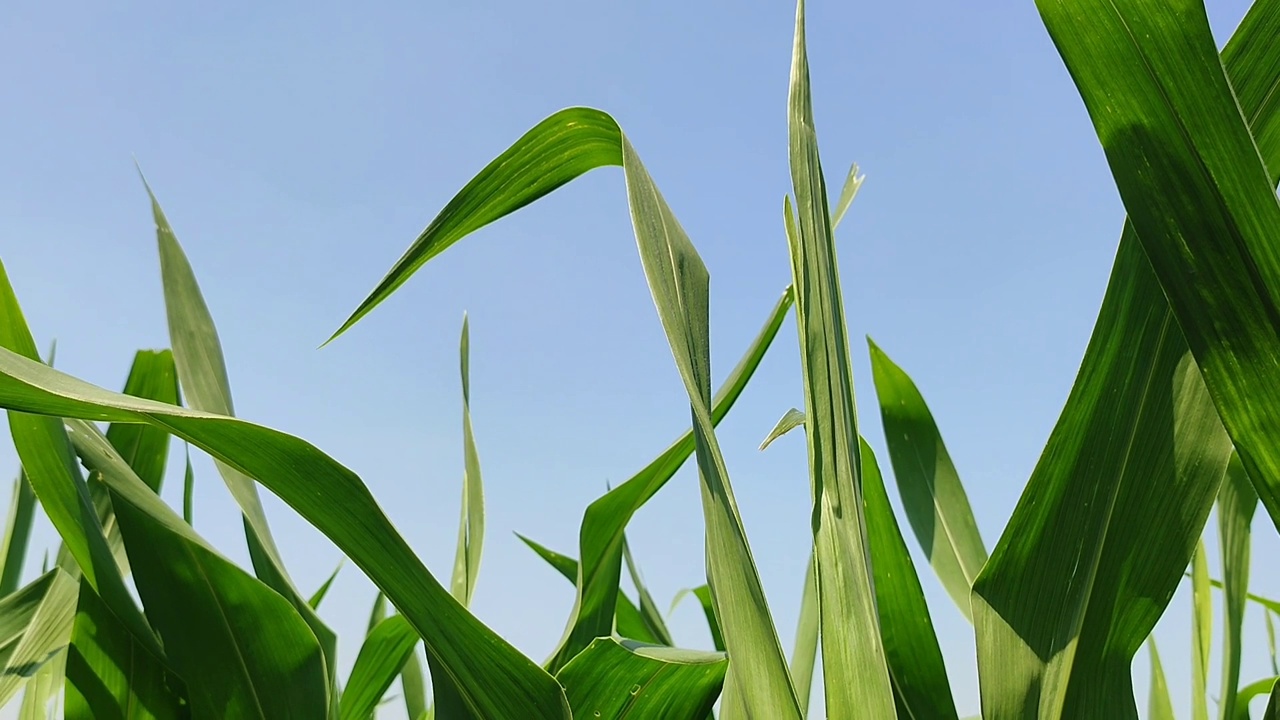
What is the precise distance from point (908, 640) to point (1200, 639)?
0.40 m

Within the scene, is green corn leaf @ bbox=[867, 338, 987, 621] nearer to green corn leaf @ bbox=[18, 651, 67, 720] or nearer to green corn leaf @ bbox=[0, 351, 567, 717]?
green corn leaf @ bbox=[0, 351, 567, 717]

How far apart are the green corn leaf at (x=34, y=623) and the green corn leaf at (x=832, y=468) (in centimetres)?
32

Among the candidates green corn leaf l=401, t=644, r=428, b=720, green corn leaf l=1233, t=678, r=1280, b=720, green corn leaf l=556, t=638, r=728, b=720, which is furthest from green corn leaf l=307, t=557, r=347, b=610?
green corn leaf l=1233, t=678, r=1280, b=720

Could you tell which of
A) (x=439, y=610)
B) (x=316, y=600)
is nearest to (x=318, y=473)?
(x=439, y=610)

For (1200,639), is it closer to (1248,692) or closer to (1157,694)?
(1248,692)

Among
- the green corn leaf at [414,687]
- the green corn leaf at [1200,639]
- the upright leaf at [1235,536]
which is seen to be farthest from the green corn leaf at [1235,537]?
the green corn leaf at [414,687]

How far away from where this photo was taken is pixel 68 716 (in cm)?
34

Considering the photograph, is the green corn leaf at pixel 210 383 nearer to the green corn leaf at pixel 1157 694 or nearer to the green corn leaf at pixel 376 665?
the green corn leaf at pixel 376 665

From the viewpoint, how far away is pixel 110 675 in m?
0.34

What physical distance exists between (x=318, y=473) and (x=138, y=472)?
0.77 feet

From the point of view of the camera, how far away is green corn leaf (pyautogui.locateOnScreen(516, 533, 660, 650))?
561 millimetres

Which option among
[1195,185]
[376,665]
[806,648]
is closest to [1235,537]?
[806,648]

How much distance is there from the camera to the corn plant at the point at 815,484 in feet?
0.64

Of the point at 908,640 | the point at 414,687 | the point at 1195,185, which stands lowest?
the point at 414,687
